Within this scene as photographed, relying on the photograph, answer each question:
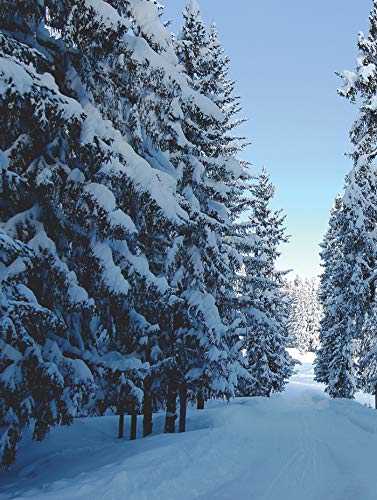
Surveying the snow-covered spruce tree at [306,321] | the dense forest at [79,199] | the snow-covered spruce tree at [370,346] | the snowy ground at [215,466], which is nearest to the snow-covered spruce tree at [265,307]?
Result: the snow-covered spruce tree at [370,346]

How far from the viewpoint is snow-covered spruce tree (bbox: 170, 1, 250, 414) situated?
1461cm

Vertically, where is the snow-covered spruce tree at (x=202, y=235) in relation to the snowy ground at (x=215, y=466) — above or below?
above

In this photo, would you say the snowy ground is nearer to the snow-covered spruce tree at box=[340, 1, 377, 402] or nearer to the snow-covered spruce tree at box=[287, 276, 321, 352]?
the snow-covered spruce tree at box=[340, 1, 377, 402]

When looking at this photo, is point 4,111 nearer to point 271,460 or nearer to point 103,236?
point 103,236

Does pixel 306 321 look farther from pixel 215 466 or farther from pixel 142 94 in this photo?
pixel 142 94

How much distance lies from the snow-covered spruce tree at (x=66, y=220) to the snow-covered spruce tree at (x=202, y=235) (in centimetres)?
481

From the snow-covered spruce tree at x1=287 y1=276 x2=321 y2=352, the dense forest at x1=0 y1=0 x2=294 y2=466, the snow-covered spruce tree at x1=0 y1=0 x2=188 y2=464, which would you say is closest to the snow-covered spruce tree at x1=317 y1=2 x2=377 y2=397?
the dense forest at x1=0 y1=0 x2=294 y2=466

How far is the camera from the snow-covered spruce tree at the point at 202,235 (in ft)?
47.9

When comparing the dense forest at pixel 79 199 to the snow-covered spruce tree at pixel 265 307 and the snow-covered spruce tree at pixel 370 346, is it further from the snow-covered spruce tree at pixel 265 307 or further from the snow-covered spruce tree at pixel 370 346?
the snow-covered spruce tree at pixel 265 307

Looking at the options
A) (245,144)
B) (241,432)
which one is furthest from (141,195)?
(245,144)

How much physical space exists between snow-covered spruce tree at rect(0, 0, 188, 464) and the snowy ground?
1280 mm

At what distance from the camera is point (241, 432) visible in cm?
1325

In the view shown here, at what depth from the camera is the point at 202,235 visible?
15.2 meters

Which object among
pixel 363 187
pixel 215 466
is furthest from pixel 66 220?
pixel 363 187
